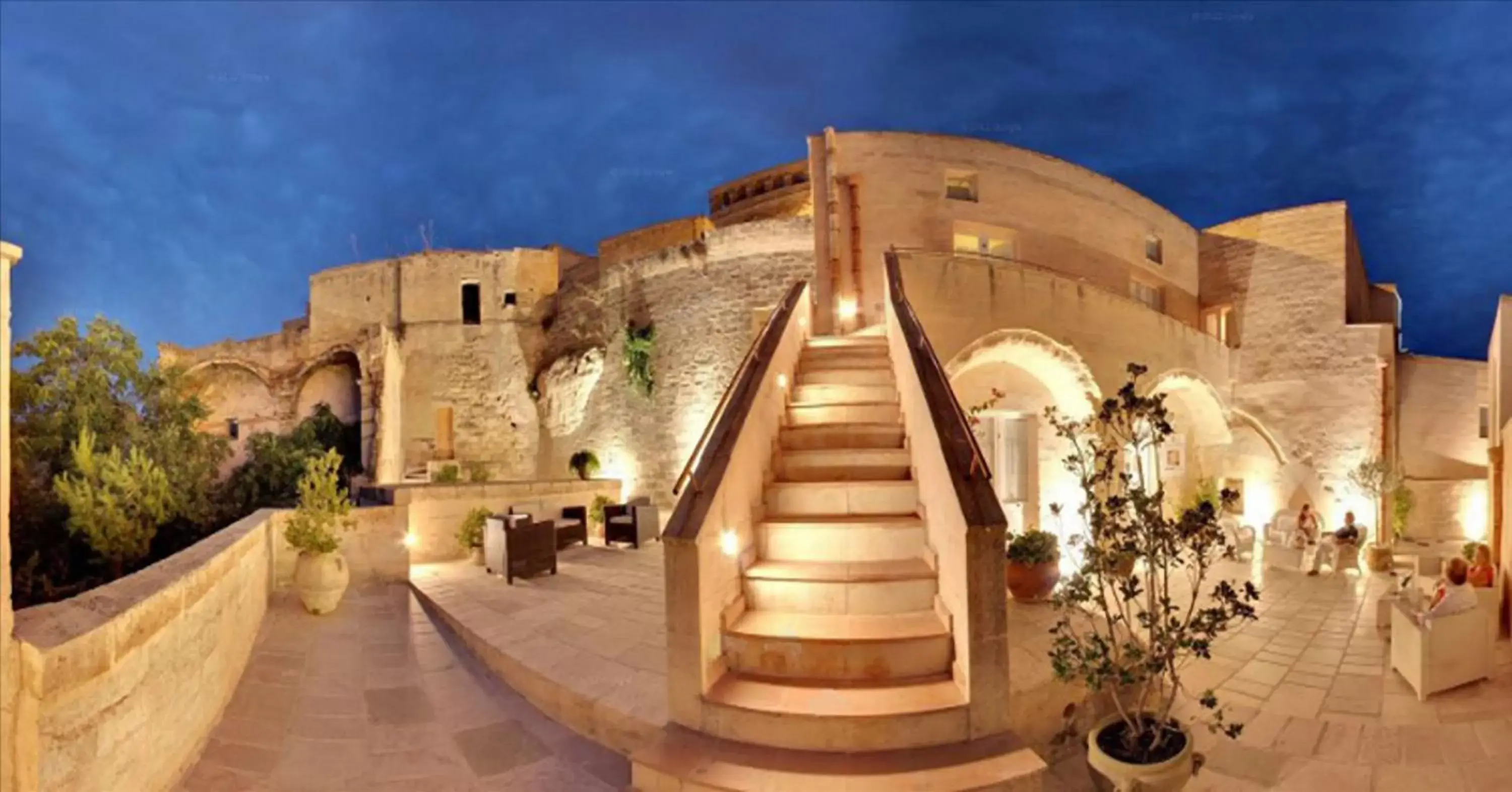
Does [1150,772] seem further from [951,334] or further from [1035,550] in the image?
[951,334]

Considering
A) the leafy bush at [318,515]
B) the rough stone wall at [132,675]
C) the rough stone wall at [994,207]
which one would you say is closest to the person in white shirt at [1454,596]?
the rough stone wall at [994,207]

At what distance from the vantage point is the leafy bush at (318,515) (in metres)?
6.58

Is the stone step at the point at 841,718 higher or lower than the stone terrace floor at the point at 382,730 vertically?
higher

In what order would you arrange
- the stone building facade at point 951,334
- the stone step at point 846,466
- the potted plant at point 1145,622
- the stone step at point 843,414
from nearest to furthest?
the potted plant at point 1145,622, the stone step at point 846,466, the stone step at point 843,414, the stone building facade at point 951,334

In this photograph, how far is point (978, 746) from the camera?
11.9 ft

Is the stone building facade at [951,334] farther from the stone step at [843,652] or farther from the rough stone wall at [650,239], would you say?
the stone step at [843,652]

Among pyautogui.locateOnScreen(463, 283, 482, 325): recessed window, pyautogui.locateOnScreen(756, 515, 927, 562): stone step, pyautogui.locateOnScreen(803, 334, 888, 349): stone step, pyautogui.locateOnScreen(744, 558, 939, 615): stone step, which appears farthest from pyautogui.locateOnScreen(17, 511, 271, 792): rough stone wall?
pyautogui.locateOnScreen(463, 283, 482, 325): recessed window

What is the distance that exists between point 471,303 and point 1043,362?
16.8 m

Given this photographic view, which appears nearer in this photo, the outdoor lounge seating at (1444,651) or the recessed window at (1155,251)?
the outdoor lounge seating at (1444,651)

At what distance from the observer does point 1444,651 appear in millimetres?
5012

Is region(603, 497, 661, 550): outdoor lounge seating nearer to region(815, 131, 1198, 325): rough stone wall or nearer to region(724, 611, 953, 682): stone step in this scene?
region(815, 131, 1198, 325): rough stone wall

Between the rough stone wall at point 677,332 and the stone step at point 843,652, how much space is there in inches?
421

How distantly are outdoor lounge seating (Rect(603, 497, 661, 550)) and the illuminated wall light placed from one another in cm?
442

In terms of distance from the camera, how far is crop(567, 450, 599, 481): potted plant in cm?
1684
